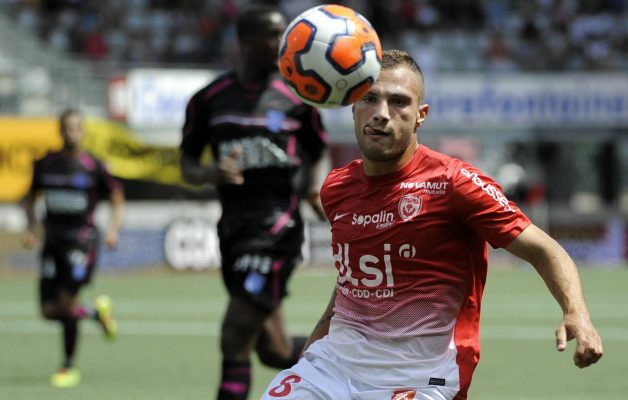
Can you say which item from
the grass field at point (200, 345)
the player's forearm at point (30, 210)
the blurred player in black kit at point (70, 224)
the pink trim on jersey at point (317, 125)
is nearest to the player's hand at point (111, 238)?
the blurred player in black kit at point (70, 224)

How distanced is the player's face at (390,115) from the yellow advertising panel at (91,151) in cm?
1948

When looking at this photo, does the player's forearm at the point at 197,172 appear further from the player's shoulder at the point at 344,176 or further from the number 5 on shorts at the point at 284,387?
the number 5 on shorts at the point at 284,387

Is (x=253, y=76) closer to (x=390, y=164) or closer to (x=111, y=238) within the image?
(x=390, y=164)

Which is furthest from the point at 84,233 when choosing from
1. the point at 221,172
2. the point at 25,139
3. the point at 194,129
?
the point at 25,139

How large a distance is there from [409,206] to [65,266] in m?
7.28

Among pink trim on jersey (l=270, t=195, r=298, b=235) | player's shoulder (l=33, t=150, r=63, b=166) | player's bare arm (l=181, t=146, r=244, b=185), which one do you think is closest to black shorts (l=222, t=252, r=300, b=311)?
pink trim on jersey (l=270, t=195, r=298, b=235)

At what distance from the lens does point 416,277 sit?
4895 mm

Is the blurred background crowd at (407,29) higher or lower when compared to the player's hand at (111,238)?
higher

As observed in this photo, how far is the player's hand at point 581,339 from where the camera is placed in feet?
13.3

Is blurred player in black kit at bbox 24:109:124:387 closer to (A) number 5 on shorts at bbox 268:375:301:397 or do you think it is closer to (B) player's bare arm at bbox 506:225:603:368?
(A) number 5 on shorts at bbox 268:375:301:397

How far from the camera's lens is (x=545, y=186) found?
90.1ft

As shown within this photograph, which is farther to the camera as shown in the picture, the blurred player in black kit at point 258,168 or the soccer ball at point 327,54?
the blurred player in black kit at point 258,168

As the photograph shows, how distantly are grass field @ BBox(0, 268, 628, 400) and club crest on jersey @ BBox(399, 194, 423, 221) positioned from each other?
4.54 metres

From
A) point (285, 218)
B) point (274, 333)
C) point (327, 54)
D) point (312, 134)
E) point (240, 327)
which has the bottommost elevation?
point (274, 333)
